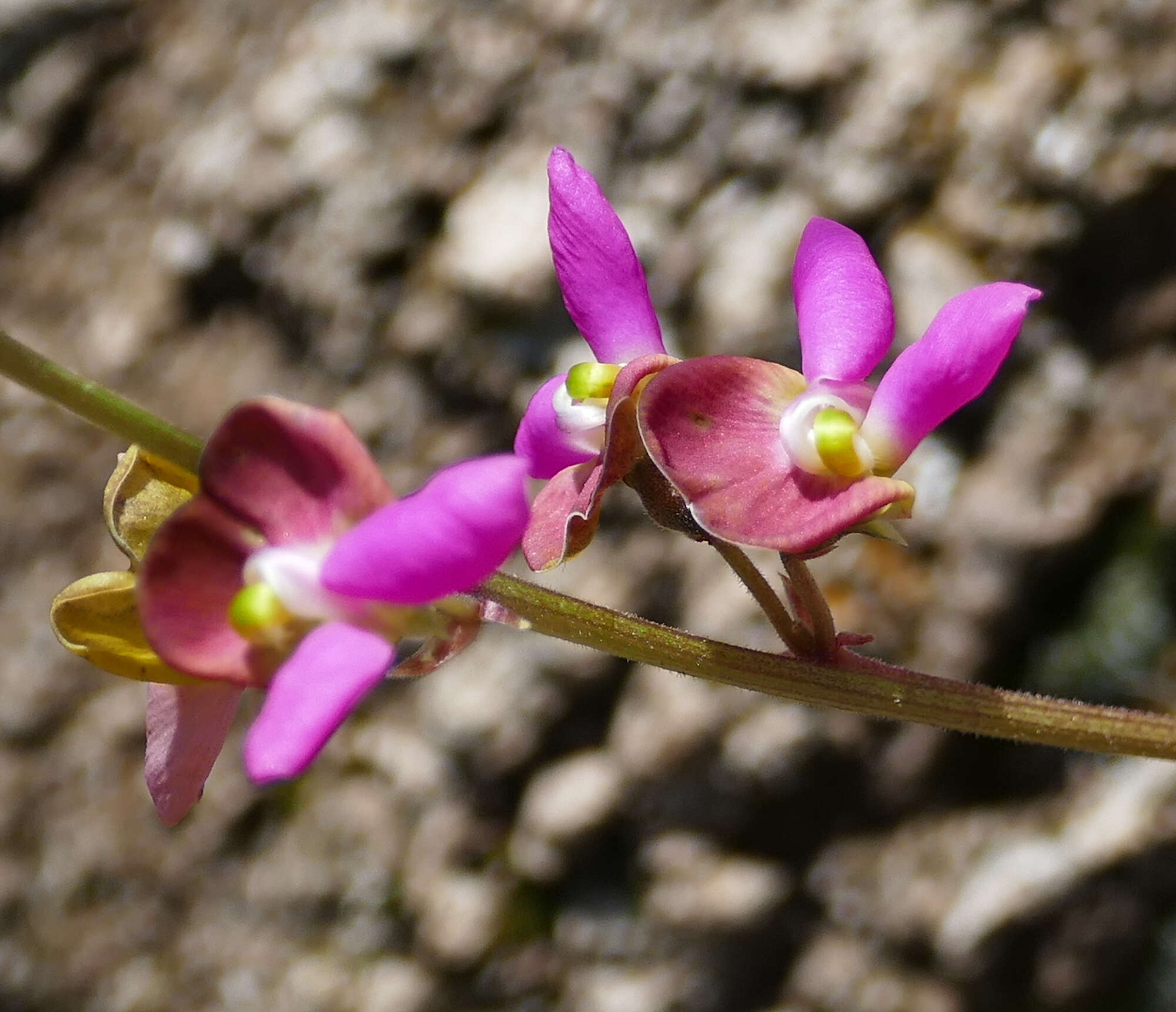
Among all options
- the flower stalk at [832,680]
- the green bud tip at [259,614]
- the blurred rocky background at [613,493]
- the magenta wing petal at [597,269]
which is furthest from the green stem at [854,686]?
the blurred rocky background at [613,493]

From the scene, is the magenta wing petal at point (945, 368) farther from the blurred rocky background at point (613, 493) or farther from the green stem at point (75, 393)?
the blurred rocky background at point (613, 493)

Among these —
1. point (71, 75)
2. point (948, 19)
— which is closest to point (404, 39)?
point (71, 75)

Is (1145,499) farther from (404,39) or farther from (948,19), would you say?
(404,39)

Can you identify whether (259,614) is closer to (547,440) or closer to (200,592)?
(200,592)

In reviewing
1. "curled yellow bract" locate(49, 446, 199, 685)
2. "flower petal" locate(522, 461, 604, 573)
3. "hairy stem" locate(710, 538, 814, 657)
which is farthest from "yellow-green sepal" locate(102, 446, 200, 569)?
"hairy stem" locate(710, 538, 814, 657)

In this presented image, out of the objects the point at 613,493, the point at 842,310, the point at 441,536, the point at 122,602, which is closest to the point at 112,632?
the point at 122,602

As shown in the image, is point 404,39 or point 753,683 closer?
point 753,683

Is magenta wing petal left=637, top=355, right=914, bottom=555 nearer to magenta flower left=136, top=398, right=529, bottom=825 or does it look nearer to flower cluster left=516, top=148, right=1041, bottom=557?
flower cluster left=516, top=148, right=1041, bottom=557
